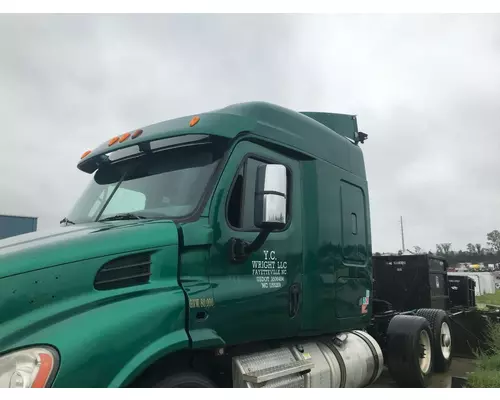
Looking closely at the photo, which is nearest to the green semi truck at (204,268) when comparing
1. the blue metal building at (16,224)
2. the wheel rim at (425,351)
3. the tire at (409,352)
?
the tire at (409,352)

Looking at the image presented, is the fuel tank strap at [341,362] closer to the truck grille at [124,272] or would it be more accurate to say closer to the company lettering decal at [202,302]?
the company lettering decal at [202,302]

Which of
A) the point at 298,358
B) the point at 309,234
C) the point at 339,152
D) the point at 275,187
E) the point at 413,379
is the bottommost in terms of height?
the point at 413,379

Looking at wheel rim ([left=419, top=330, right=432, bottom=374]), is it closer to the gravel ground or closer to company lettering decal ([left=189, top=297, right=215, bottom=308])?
the gravel ground

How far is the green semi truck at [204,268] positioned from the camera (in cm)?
284

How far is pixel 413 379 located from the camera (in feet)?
20.2

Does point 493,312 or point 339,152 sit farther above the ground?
point 339,152

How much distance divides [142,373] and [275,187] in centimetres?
198

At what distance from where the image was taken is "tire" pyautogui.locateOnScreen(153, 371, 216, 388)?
3176mm

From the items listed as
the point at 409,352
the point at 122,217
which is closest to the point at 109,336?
the point at 122,217

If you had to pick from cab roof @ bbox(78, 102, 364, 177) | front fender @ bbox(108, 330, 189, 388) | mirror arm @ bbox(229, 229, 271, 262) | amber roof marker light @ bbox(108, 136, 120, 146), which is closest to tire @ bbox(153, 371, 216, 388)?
front fender @ bbox(108, 330, 189, 388)

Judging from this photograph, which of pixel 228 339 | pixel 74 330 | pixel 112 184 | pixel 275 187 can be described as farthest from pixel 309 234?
pixel 74 330

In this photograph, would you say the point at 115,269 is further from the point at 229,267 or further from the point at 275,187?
the point at 275,187

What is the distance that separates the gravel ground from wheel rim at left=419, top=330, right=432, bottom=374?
0.26 m

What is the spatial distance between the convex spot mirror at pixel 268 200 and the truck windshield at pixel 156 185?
427mm
